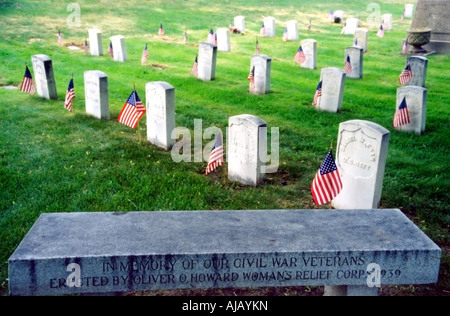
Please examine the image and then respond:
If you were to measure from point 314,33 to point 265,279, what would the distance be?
24.4 meters

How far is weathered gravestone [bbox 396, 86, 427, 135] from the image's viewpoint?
427 inches

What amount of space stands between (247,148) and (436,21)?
1564 cm

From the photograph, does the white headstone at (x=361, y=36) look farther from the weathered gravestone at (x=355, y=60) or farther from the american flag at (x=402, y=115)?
the american flag at (x=402, y=115)

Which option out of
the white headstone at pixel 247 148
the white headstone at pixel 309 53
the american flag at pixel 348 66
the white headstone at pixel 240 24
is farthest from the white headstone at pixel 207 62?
the white headstone at pixel 240 24

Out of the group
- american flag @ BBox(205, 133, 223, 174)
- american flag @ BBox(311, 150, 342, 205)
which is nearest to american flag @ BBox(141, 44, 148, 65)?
american flag @ BBox(205, 133, 223, 174)

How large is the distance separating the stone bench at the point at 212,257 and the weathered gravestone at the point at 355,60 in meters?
12.4

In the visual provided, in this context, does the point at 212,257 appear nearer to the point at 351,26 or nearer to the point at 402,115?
the point at 402,115

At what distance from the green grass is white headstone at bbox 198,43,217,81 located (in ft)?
1.16

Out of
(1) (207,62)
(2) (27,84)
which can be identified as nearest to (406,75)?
(1) (207,62)

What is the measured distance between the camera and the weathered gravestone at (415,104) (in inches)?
427

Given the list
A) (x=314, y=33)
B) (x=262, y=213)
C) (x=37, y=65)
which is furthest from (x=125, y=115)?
(x=314, y=33)

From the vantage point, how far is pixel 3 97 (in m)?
13.9

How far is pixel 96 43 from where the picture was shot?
791 inches

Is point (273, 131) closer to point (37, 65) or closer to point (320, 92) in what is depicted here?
point (320, 92)
